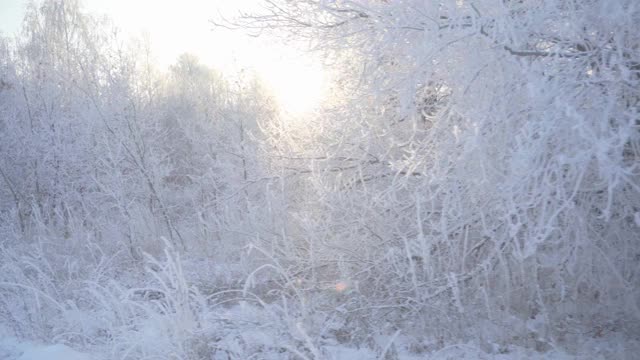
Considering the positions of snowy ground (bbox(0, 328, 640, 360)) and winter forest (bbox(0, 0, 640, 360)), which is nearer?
winter forest (bbox(0, 0, 640, 360))

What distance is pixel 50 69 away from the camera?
11.4 m

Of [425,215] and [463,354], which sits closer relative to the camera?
[463,354]

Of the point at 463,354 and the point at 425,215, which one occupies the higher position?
the point at 425,215

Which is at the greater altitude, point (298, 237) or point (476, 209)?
point (476, 209)

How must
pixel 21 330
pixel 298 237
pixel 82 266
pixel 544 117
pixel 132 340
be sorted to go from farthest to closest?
pixel 82 266, pixel 298 237, pixel 21 330, pixel 132 340, pixel 544 117

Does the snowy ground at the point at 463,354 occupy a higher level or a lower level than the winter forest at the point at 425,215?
lower

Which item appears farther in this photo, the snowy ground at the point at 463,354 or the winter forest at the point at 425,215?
the snowy ground at the point at 463,354

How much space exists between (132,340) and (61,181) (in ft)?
30.1

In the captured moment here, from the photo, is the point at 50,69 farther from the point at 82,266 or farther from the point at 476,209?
the point at 476,209

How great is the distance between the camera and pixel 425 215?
4.81 m

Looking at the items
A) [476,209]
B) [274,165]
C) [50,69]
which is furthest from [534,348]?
[50,69]

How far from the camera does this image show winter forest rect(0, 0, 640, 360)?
10.1ft

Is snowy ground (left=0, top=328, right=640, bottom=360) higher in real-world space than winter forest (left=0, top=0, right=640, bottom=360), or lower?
lower

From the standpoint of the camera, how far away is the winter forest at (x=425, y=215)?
307cm
